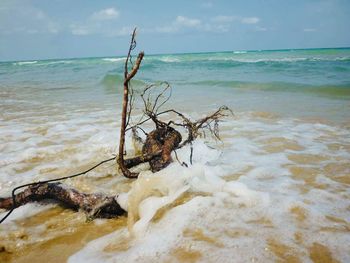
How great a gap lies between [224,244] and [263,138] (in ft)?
10.2

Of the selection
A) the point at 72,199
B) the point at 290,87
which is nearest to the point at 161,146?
the point at 72,199

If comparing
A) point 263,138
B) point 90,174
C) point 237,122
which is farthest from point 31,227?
point 237,122

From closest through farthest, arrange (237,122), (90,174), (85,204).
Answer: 1. (85,204)
2. (90,174)
3. (237,122)

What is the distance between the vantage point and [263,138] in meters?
4.97

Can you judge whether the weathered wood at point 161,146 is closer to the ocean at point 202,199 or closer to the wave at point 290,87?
the ocean at point 202,199

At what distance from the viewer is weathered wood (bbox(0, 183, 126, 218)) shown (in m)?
2.52

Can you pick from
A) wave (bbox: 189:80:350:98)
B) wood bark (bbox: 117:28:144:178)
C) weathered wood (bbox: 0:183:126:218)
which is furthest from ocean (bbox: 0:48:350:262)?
wave (bbox: 189:80:350:98)

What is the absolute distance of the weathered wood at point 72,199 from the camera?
2.52 metres

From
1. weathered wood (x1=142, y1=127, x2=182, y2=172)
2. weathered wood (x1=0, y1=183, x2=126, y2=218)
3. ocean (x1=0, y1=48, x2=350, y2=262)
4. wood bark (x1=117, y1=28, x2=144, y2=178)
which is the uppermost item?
wood bark (x1=117, y1=28, x2=144, y2=178)

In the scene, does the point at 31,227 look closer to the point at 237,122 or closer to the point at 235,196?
the point at 235,196

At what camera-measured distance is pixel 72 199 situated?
262 centimetres

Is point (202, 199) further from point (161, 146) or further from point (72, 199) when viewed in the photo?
point (72, 199)

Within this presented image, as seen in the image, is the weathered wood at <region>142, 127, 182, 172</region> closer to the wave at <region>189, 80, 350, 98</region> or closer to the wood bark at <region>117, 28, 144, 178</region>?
the wood bark at <region>117, 28, 144, 178</region>

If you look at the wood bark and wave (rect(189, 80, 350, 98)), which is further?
wave (rect(189, 80, 350, 98))
